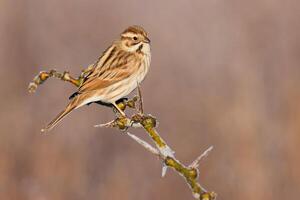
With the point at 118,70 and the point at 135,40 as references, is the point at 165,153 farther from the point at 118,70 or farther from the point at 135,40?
the point at 118,70

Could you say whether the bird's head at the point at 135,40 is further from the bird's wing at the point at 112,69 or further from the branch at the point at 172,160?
the branch at the point at 172,160

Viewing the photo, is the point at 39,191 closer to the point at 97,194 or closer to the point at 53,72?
the point at 97,194

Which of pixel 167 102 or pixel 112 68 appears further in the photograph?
pixel 167 102

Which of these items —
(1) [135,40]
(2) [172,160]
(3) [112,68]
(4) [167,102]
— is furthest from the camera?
(4) [167,102]

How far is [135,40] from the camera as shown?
19.3 ft

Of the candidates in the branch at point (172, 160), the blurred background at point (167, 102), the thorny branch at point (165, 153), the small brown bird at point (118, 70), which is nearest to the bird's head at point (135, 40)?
the small brown bird at point (118, 70)

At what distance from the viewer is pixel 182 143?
814 centimetres

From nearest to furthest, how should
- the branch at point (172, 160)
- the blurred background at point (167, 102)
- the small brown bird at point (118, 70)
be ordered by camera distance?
the branch at point (172, 160) → the small brown bird at point (118, 70) → the blurred background at point (167, 102)

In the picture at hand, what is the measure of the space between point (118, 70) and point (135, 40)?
32 centimetres

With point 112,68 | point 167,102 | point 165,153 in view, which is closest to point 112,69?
point 112,68

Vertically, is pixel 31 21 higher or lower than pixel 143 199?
→ higher

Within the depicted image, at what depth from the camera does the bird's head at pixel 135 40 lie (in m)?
5.75

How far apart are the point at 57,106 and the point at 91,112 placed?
0.49 m

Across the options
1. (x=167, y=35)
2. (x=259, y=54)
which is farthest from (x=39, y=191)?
(x=167, y=35)
